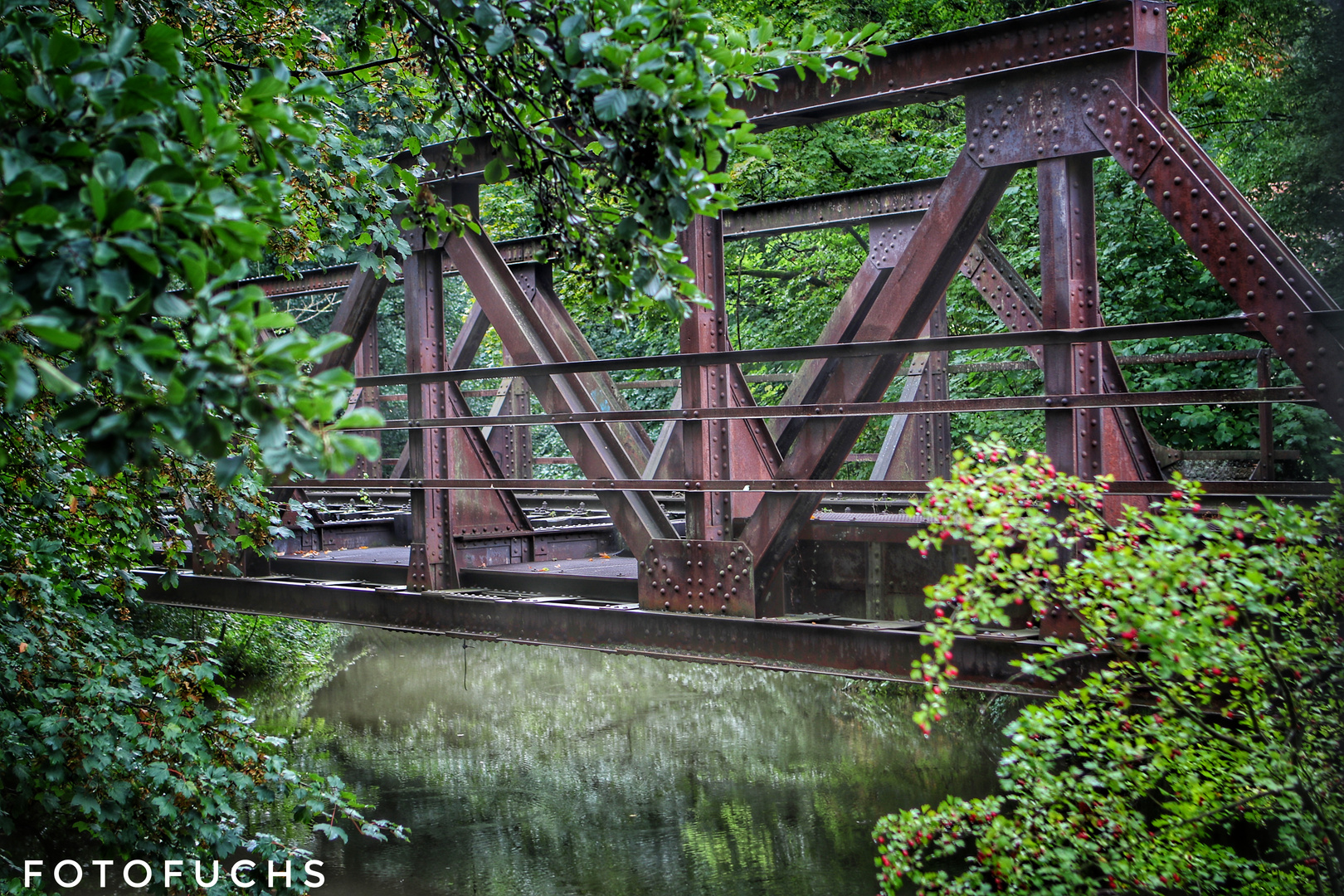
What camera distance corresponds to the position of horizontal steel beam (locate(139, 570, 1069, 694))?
5.52 meters

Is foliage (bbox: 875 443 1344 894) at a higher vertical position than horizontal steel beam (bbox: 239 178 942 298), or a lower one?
lower

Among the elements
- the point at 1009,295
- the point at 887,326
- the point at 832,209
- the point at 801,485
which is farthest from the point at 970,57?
the point at 832,209

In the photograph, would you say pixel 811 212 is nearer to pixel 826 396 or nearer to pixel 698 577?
pixel 826 396

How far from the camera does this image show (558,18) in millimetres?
3154

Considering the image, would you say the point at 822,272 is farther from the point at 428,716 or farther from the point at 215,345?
the point at 215,345

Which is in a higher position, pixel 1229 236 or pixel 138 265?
pixel 1229 236

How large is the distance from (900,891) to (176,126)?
807cm

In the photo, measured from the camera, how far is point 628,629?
6.64 metres

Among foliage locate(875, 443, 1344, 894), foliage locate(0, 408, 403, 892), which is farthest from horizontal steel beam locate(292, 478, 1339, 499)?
foliage locate(0, 408, 403, 892)

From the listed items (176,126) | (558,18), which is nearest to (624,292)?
(558,18)

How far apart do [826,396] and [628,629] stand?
72.7 inches

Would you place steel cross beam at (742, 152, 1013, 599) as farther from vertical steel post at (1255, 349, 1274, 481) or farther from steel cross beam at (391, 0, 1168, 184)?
vertical steel post at (1255, 349, 1274, 481)

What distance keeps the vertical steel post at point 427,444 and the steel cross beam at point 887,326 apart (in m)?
2.58

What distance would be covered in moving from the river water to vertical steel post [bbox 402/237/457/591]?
318 centimetres
